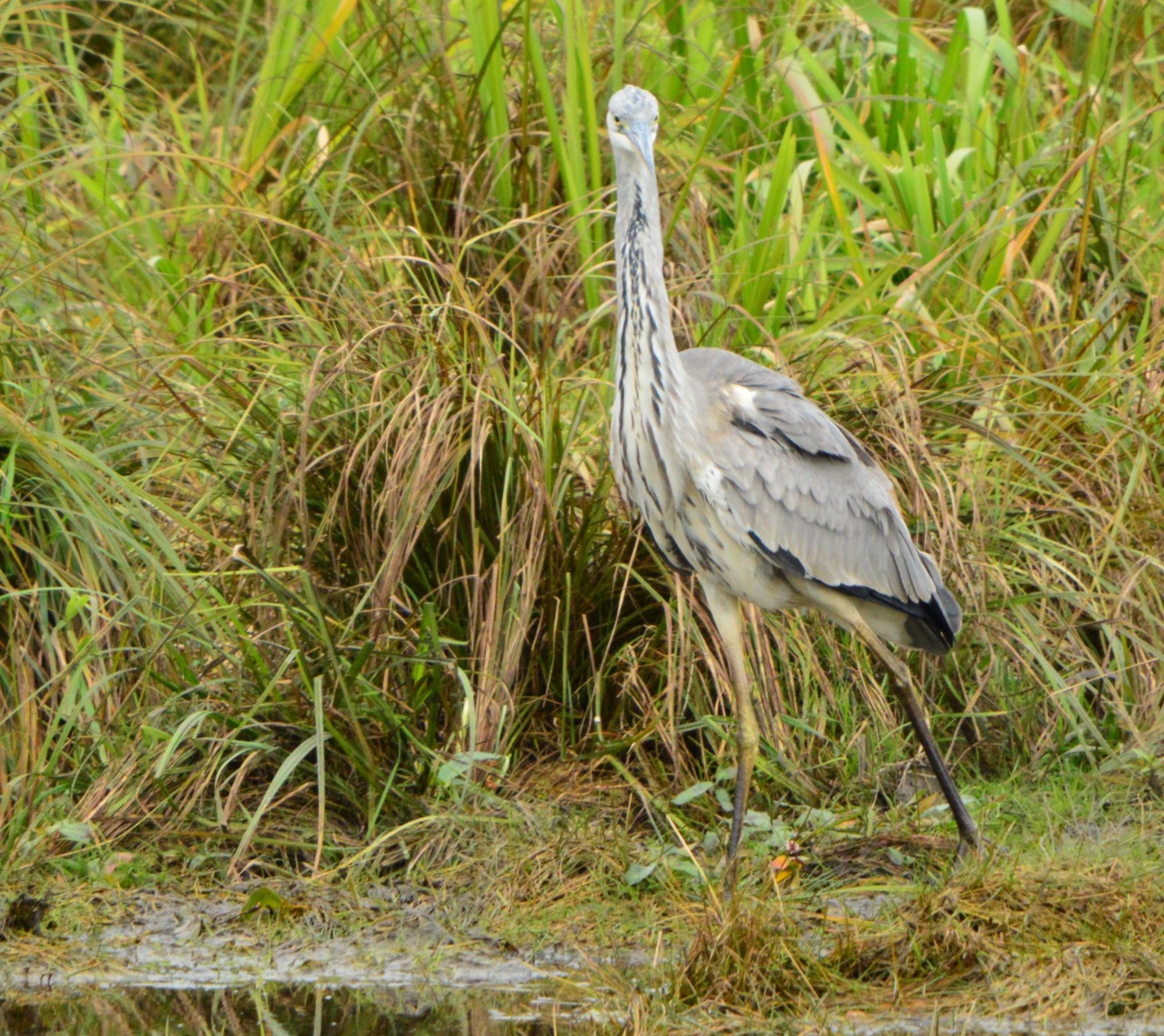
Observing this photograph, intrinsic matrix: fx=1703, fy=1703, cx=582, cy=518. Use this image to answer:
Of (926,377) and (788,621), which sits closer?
(788,621)

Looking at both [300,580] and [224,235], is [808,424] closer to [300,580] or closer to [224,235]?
[300,580]

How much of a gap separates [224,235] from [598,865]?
3.04 meters

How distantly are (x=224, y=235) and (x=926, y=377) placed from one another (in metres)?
2.60

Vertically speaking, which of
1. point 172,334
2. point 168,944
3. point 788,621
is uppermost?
point 172,334

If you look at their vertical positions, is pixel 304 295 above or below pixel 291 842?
above

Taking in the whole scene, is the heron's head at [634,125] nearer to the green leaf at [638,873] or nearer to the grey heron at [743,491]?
the grey heron at [743,491]

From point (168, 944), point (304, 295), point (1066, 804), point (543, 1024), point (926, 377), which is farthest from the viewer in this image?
point (304, 295)

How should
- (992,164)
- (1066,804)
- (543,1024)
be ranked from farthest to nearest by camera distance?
(992,164)
(1066,804)
(543,1024)

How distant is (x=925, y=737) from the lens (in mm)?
4602

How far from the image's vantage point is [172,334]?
5754mm

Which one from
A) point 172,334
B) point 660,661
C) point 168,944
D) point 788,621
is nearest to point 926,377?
point 788,621

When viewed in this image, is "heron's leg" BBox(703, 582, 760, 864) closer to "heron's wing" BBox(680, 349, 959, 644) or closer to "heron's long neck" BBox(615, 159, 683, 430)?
"heron's wing" BBox(680, 349, 959, 644)

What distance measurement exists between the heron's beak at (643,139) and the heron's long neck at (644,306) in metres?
0.03

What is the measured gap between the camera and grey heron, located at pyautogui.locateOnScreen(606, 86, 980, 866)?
14.1 ft
